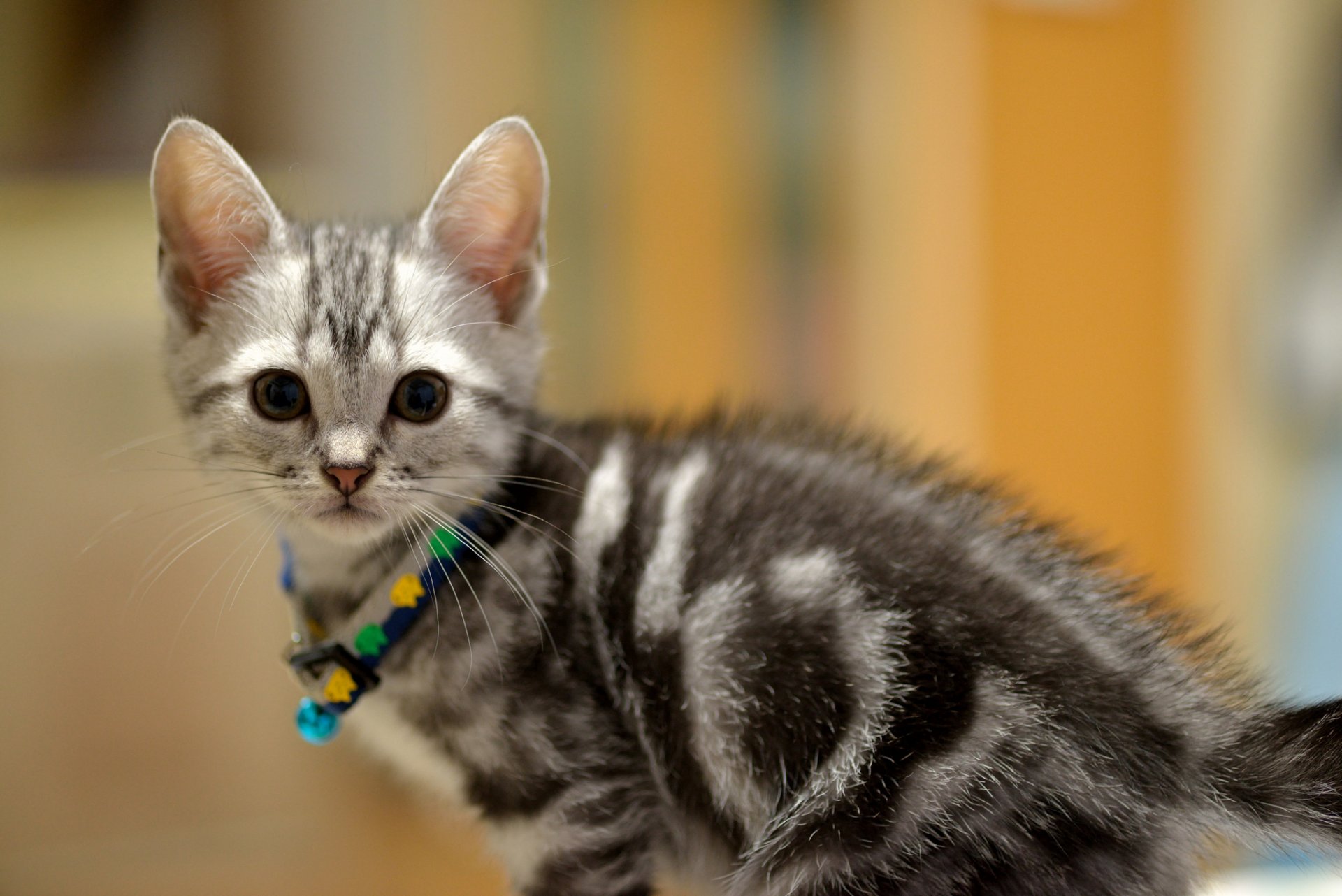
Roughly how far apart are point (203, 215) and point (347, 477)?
10.2 inches

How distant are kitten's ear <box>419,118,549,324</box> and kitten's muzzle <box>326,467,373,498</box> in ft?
0.70

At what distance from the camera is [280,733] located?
68.7 inches

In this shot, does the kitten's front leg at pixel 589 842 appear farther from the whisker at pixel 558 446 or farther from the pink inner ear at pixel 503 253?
the pink inner ear at pixel 503 253

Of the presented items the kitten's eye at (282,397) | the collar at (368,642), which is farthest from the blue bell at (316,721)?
the kitten's eye at (282,397)

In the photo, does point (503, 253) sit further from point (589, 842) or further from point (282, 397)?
point (589, 842)

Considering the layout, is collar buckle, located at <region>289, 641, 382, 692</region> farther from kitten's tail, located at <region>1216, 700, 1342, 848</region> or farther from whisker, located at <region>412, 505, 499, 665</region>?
kitten's tail, located at <region>1216, 700, 1342, 848</region>

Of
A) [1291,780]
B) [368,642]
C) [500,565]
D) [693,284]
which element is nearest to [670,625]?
[500,565]

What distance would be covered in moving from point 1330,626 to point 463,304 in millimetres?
1923

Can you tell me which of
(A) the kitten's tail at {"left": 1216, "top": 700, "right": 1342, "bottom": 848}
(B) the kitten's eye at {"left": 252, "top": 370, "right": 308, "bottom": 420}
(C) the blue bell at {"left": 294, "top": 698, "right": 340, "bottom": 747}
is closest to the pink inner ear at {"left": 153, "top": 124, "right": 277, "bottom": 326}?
(B) the kitten's eye at {"left": 252, "top": 370, "right": 308, "bottom": 420}

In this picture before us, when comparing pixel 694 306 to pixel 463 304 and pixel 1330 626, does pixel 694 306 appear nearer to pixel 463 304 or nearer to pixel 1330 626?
pixel 463 304

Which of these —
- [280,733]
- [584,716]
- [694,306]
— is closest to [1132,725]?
[584,716]

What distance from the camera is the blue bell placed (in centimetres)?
94

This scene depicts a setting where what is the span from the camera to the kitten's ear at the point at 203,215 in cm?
86

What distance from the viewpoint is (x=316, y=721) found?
3.08 ft
